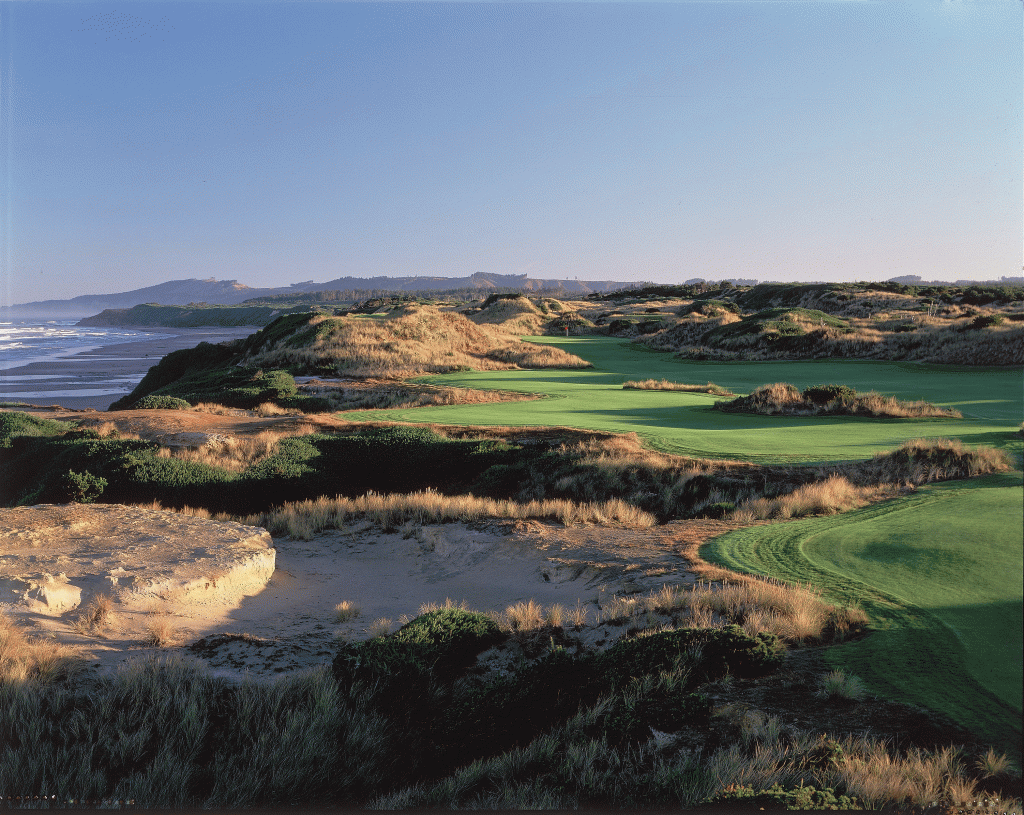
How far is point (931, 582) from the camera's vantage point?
507cm

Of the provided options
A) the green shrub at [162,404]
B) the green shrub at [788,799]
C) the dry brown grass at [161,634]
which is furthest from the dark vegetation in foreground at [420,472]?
the dry brown grass at [161,634]

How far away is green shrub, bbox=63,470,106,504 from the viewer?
1312 centimetres

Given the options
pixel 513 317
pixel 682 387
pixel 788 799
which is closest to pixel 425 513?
pixel 788 799

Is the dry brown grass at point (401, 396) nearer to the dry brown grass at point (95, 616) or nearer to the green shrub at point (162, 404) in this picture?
the green shrub at point (162, 404)

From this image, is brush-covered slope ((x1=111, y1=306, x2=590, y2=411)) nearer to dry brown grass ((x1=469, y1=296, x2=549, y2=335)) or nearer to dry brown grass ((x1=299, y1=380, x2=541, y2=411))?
dry brown grass ((x1=299, y1=380, x2=541, y2=411))

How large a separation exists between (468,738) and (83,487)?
12.1 metres

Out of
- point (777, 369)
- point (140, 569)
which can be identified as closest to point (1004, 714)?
point (140, 569)

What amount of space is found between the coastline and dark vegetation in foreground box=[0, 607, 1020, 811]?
29.8m

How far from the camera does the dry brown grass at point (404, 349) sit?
108 feet

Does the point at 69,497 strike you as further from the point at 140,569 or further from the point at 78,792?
the point at 78,792

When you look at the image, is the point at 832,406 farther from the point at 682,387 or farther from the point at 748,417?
the point at 682,387

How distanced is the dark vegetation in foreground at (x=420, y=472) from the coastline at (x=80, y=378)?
1748 cm

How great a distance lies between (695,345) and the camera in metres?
46.8

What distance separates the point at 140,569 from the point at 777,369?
31.2 m
